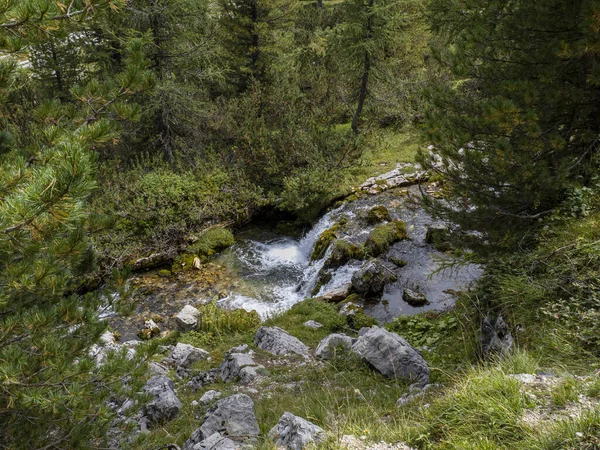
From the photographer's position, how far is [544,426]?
2.76 metres

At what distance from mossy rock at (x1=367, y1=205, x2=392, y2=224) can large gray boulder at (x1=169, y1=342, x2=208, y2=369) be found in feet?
22.8

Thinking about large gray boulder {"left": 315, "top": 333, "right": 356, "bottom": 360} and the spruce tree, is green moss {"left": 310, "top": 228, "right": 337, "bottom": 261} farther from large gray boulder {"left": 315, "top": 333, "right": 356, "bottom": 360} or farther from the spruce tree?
the spruce tree

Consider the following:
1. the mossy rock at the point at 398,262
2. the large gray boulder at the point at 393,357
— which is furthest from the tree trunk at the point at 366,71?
the large gray boulder at the point at 393,357

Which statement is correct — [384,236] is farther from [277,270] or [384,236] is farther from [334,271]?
[277,270]

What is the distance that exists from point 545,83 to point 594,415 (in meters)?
4.60

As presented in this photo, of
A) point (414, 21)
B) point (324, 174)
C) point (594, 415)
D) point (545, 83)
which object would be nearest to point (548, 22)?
point (545, 83)

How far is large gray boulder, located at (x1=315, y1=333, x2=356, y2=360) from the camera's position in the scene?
673 cm

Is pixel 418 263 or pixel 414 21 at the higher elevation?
pixel 414 21

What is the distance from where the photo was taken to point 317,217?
14.0m

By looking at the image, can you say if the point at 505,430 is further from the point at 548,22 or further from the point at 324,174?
the point at 324,174

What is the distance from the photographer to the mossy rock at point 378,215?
41.1 feet

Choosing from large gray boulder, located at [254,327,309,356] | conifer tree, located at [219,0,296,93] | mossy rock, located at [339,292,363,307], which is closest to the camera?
large gray boulder, located at [254,327,309,356]

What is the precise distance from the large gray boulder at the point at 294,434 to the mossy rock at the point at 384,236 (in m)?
7.95

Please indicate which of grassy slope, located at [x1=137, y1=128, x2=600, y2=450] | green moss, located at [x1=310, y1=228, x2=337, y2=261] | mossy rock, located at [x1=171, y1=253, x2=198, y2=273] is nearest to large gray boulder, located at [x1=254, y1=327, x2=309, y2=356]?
grassy slope, located at [x1=137, y1=128, x2=600, y2=450]
